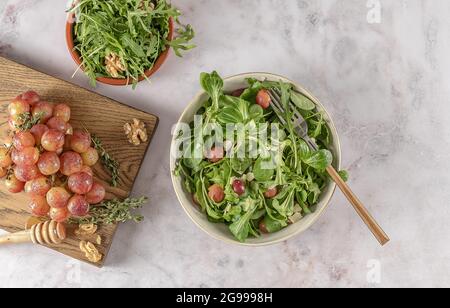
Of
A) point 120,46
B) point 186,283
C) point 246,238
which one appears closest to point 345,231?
point 246,238

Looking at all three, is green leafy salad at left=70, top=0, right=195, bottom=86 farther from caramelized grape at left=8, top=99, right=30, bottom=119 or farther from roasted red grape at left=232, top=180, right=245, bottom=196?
roasted red grape at left=232, top=180, right=245, bottom=196

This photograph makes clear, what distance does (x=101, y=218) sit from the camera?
180cm

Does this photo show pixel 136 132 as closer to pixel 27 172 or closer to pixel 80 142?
pixel 80 142

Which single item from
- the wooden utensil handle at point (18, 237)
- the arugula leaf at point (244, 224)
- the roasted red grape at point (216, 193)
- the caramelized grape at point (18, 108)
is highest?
the caramelized grape at point (18, 108)

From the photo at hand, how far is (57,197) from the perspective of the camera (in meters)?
1.65

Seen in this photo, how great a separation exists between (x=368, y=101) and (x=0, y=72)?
113cm

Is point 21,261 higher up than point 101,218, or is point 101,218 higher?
→ point 101,218

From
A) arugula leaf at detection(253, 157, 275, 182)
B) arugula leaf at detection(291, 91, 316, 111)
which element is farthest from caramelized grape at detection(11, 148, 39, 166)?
arugula leaf at detection(291, 91, 316, 111)

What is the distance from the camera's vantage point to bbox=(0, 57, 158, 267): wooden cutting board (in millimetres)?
1818

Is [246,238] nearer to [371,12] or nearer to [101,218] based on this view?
[101,218]

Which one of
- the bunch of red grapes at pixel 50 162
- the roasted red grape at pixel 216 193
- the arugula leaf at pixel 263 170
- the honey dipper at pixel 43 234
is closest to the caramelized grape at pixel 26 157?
the bunch of red grapes at pixel 50 162

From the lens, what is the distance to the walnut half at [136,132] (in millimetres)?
1804

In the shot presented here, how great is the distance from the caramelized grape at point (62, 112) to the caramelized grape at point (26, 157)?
0.46ft

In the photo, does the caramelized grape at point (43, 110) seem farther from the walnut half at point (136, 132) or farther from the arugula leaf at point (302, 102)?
the arugula leaf at point (302, 102)
